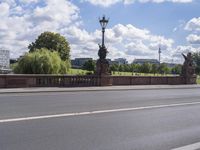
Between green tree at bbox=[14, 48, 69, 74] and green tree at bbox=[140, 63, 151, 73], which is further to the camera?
green tree at bbox=[140, 63, 151, 73]

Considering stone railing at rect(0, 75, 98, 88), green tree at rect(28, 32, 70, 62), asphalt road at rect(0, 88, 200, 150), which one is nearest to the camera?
asphalt road at rect(0, 88, 200, 150)

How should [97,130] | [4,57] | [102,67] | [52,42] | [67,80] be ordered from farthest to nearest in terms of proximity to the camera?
1. [52,42]
2. [4,57]
3. [102,67]
4. [67,80]
5. [97,130]

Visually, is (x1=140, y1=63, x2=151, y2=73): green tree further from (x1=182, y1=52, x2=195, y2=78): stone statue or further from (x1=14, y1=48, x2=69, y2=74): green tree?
(x1=182, y1=52, x2=195, y2=78): stone statue

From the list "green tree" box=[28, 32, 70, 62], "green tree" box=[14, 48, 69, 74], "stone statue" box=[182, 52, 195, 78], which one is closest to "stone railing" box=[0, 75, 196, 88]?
"stone statue" box=[182, 52, 195, 78]

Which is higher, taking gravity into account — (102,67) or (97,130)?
(102,67)

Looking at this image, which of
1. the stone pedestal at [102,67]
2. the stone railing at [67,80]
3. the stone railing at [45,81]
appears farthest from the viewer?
the stone pedestal at [102,67]

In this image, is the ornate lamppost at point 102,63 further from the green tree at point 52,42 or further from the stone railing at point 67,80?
the green tree at point 52,42

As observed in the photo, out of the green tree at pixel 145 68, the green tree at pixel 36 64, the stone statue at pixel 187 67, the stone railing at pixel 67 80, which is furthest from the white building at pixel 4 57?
the green tree at pixel 145 68

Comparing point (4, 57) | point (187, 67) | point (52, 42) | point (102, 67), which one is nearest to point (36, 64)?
point (187, 67)

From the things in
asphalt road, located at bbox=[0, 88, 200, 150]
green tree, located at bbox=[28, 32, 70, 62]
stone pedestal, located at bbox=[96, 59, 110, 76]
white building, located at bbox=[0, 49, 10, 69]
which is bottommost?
asphalt road, located at bbox=[0, 88, 200, 150]

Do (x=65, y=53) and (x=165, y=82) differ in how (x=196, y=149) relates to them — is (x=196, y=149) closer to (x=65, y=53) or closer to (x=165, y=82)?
Answer: (x=165, y=82)

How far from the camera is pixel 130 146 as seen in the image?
8.72 meters

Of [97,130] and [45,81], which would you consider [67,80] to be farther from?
[97,130]

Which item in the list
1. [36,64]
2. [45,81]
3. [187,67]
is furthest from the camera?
[36,64]
